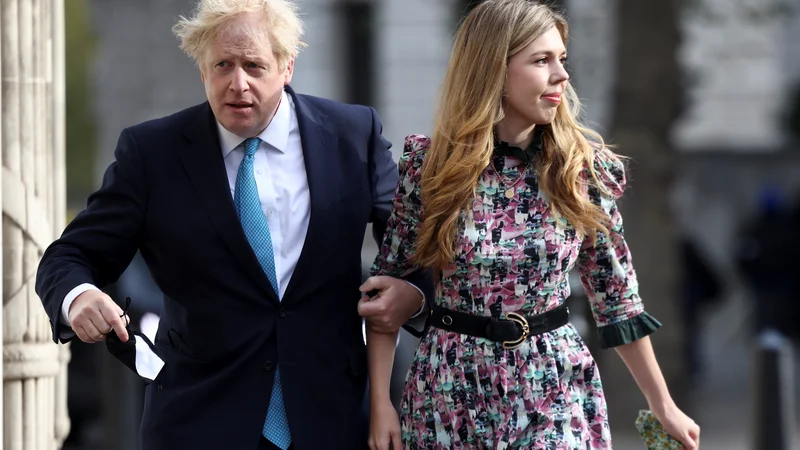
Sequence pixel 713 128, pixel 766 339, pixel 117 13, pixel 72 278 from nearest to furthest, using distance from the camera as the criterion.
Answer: pixel 72 278 → pixel 766 339 → pixel 117 13 → pixel 713 128

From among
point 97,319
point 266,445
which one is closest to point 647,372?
point 266,445

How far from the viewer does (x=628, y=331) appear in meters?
3.87

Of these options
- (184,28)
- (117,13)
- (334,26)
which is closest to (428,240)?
(184,28)

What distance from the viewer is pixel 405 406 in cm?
382

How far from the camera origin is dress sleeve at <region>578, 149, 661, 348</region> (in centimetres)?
385

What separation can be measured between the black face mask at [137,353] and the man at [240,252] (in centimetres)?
5

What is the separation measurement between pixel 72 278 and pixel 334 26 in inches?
618

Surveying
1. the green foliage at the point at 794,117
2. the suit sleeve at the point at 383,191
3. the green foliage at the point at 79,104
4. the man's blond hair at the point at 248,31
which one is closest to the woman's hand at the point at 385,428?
the suit sleeve at the point at 383,191

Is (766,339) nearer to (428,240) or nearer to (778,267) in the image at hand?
(428,240)

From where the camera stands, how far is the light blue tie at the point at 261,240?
12.4 feet

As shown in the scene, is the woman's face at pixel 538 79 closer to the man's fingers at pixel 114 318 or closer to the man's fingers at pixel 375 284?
the man's fingers at pixel 375 284

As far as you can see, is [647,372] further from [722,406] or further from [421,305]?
[722,406]

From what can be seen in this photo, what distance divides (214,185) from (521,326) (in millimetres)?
896

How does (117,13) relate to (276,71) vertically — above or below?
above
